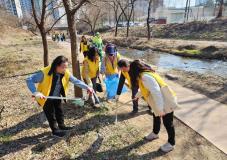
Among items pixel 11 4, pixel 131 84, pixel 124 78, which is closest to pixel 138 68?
pixel 131 84

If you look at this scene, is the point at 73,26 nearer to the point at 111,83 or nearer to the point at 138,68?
the point at 111,83

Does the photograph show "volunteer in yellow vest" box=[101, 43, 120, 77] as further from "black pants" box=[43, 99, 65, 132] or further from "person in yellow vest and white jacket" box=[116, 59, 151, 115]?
"black pants" box=[43, 99, 65, 132]

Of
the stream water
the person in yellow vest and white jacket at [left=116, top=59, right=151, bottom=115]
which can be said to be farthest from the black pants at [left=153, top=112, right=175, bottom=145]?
the stream water

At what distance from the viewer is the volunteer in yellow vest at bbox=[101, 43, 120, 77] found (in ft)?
21.0

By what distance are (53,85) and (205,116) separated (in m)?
3.50

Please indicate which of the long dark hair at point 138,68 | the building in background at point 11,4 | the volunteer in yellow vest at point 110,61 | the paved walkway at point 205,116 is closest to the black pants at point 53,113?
the long dark hair at point 138,68

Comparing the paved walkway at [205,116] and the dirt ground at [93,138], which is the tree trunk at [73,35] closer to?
the dirt ground at [93,138]

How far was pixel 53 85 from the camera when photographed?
14.8 ft

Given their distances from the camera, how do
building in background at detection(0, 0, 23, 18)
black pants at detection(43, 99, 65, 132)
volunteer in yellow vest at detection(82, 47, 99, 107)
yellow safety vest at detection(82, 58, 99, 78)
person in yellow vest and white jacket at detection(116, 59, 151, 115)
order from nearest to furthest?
person in yellow vest and white jacket at detection(116, 59, 151, 115) → black pants at detection(43, 99, 65, 132) → volunteer in yellow vest at detection(82, 47, 99, 107) → yellow safety vest at detection(82, 58, 99, 78) → building in background at detection(0, 0, 23, 18)

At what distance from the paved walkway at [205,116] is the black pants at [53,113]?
2.69m

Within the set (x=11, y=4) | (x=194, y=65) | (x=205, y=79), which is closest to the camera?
(x=205, y=79)

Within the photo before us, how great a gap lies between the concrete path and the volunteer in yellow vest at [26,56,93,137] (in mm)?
2438

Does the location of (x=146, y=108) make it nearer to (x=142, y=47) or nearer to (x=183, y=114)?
(x=183, y=114)

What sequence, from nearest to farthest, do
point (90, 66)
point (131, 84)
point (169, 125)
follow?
point (169, 125) → point (131, 84) → point (90, 66)
